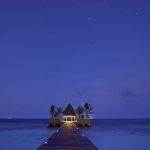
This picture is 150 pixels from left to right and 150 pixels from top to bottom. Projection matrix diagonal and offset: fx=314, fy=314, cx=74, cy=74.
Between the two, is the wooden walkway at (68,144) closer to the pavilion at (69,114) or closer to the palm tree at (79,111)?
the pavilion at (69,114)

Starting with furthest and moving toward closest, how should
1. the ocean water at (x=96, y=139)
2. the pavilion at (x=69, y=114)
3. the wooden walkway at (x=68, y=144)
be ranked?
the pavilion at (x=69, y=114) → the ocean water at (x=96, y=139) → the wooden walkway at (x=68, y=144)

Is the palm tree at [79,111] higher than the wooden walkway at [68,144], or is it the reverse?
the palm tree at [79,111]

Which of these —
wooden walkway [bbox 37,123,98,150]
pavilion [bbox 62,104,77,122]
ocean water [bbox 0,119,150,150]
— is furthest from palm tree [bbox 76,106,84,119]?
wooden walkway [bbox 37,123,98,150]

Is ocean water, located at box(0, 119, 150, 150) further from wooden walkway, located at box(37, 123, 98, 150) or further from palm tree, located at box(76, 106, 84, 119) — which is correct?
wooden walkway, located at box(37, 123, 98, 150)

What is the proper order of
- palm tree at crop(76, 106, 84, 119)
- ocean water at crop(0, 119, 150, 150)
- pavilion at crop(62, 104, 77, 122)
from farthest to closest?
palm tree at crop(76, 106, 84, 119)
pavilion at crop(62, 104, 77, 122)
ocean water at crop(0, 119, 150, 150)

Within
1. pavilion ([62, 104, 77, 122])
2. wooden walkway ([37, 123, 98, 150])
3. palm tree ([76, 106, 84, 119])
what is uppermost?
palm tree ([76, 106, 84, 119])

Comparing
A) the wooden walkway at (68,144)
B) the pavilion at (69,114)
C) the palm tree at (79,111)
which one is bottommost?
the wooden walkway at (68,144)

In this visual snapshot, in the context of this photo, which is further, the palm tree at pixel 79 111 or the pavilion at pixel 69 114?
the palm tree at pixel 79 111

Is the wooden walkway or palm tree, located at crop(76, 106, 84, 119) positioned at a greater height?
palm tree, located at crop(76, 106, 84, 119)

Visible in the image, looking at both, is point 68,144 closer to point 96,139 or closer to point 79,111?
point 96,139

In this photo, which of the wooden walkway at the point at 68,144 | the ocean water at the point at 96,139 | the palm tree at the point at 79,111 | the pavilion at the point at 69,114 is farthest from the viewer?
the palm tree at the point at 79,111

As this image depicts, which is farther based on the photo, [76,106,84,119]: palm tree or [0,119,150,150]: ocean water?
[76,106,84,119]: palm tree

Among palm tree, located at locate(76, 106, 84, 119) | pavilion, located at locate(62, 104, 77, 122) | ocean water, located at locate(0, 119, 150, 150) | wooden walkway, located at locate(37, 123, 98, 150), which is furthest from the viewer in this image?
palm tree, located at locate(76, 106, 84, 119)

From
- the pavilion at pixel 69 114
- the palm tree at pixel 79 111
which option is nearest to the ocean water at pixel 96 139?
the pavilion at pixel 69 114
